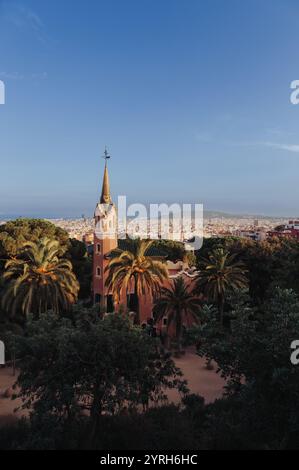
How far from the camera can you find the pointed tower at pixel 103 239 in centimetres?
2358

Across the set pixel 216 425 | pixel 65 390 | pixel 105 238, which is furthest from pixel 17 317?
pixel 216 425

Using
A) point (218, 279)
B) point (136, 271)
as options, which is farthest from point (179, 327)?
point (136, 271)

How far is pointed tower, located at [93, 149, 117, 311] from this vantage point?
23.6 m

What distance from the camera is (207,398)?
15352mm

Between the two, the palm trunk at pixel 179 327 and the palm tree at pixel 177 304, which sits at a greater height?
the palm tree at pixel 177 304

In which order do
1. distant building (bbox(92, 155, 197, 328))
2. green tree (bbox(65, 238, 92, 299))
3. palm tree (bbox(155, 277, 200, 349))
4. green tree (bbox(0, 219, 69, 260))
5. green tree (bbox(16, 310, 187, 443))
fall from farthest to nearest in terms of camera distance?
1. green tree (bbox(65, 238, 92, 299))
2. green tree (bbox(0, 219, 69, 260))
3. distant building (bbox(92, 155, 197, 328))
4. palm tree (bbox(155, 277, 200, 349))
5. green tree (bbox(16, 310, 187, 443))

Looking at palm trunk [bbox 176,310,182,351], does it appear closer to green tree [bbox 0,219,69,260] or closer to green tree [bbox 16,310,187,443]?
green tree [bbox 0,219,69,260]

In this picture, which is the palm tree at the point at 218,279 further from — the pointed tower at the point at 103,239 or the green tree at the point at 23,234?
the green tree at the point at 23,234

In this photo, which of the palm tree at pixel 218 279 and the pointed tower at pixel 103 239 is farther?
the pointed tower at pixel 103 239

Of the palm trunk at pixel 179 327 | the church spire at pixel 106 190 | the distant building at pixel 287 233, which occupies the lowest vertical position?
the palm trunk at pixel 179 327

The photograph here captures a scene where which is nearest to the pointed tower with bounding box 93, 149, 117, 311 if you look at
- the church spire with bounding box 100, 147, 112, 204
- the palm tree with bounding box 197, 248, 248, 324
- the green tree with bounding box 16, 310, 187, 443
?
the church spire with bounding box 100, 147, 112, 204

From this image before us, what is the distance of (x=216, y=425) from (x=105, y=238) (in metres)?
16.4

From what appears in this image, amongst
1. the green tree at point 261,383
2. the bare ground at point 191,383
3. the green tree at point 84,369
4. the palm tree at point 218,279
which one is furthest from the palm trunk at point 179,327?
the green tree at point 261,383
